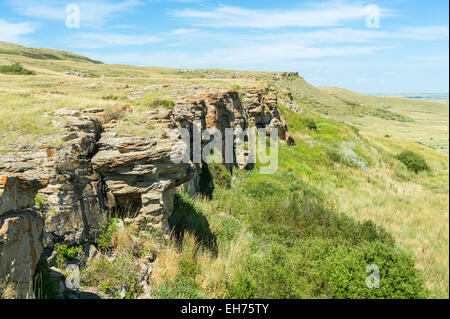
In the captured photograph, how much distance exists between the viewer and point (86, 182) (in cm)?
595

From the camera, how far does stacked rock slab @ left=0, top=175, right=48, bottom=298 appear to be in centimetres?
356

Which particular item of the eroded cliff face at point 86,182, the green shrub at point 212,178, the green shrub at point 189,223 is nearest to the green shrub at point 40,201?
the eroded cliff face at point 86,182

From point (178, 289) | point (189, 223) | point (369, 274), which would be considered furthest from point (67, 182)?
point (369, 274)

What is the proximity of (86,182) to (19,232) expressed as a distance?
228 cm

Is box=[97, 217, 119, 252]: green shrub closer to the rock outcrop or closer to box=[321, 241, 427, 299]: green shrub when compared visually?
the rock outcrop

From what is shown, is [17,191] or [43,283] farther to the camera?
[43,283]

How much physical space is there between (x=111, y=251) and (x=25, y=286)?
2.21m

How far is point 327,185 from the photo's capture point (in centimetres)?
1742

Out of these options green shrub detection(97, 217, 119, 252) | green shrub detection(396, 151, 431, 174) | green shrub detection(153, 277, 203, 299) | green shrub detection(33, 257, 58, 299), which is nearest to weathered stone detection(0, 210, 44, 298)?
green shrub detection(33, 257, 58, 299)

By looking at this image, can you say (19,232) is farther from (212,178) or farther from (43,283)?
(212,178)

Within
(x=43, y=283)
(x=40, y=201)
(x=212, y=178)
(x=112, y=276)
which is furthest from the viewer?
(x=212, y=178)

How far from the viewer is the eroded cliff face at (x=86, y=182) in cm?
396
